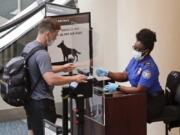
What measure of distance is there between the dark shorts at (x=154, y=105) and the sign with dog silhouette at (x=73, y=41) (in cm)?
132

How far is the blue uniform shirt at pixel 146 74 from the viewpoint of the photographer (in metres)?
4.12

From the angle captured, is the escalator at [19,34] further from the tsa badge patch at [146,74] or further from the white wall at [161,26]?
the tsa badge patch at [146,74]

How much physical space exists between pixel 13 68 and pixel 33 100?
345 mm

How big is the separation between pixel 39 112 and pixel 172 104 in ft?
4.27

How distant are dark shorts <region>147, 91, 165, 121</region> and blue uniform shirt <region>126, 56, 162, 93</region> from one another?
0.06 metres

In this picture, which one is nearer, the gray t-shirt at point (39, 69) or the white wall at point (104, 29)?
the gray t-shirt at point (39, 69)

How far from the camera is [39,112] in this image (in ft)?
13.7

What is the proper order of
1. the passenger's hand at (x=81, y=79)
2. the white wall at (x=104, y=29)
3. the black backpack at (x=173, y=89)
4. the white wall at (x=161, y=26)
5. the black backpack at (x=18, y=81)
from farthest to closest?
the white wall at (x=104, y=29) → the white wall at (x=161, y=26) → the black backpack at (x=173, y=89) → the black backpack at (x=18, y=81) → the passenger's hand at (x=81, y=79)

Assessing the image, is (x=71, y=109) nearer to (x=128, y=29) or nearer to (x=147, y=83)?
(x=147, y=83)

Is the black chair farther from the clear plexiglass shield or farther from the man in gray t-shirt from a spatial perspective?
the clear plexiglass shield

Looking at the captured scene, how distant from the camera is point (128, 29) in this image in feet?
17.5

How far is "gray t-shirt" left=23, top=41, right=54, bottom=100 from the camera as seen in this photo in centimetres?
402

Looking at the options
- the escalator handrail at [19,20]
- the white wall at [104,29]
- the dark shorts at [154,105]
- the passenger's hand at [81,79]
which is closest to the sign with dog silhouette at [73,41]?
the white wall at [104,29]

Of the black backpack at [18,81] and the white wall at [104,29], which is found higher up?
the white wall at [104,29]
